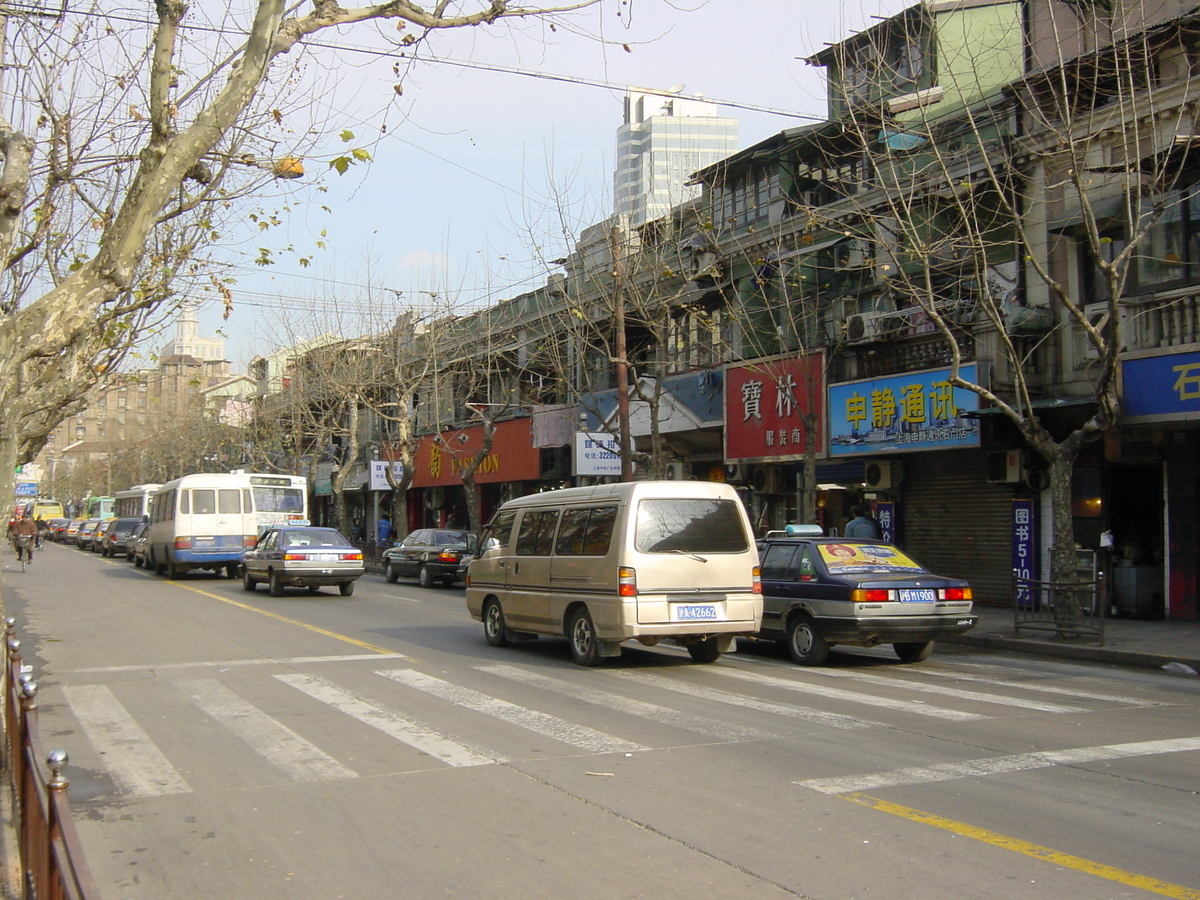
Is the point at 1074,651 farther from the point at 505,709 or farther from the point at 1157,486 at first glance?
the point at 505,709

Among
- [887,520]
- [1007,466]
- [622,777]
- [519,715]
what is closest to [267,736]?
[519,715]

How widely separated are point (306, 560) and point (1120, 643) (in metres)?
16.2

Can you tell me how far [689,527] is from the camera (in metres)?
12.6

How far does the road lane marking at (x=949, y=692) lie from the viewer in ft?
33.3

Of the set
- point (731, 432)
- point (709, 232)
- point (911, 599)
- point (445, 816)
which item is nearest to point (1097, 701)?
point (911, 599)

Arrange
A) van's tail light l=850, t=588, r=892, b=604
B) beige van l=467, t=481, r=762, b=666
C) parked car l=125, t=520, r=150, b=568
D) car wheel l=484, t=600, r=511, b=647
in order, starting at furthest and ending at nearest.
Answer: parked car l=125, t=520, r=150, b=568
car wheel l=484, t=600, r=511, b=647
van's tail light l=850, t=588, r=892, b=604
beige van l=467, t=481, r=762, b=666

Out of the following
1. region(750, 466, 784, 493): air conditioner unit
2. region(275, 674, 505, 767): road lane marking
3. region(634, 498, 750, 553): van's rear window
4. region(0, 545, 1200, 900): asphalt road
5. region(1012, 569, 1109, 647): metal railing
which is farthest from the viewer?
region(750, 466, 784, 493): air conditioner unit

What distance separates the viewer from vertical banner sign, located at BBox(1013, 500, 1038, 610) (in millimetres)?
19734

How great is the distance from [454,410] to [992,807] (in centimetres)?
3668

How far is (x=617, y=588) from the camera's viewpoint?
12102 millimetres

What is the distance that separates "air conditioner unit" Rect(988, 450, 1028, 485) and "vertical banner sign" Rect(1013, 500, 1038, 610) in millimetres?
516

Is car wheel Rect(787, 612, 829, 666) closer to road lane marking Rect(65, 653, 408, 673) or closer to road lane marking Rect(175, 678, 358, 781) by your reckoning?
road lane marking Rect(65, 653, 408, 673)

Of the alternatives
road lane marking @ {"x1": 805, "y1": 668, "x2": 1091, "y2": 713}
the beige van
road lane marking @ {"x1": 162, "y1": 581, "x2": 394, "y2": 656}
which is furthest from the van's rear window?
road lane marking @ {"x1": 162, "y1": 581, "x2": 394, "y2": 656}

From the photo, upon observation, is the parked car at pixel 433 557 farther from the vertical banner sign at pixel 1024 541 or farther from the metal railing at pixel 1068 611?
the metal railing at pixel 1068 611
